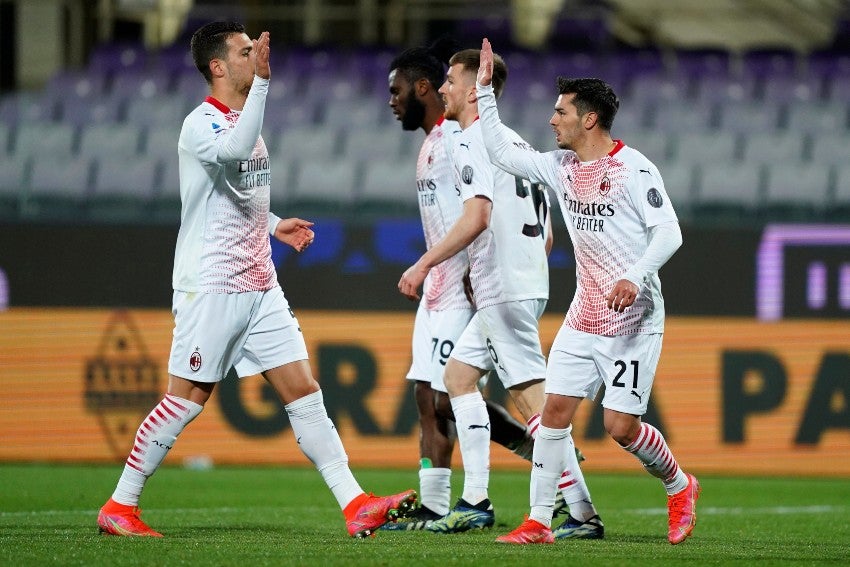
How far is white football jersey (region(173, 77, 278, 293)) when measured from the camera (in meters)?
5.63

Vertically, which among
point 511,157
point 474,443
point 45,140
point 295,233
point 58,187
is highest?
point 511,157

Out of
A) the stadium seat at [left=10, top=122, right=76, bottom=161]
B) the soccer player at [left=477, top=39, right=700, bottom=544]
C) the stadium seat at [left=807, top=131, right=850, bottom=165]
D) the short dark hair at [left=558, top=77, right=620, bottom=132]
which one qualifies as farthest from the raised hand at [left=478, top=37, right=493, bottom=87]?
the stadium seat at [left=10, top=122, right=76, bottom=161]

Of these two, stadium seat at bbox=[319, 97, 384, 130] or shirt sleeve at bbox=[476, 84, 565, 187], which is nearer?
shirt sleeve at bbox=[476, 84, 565, 187]

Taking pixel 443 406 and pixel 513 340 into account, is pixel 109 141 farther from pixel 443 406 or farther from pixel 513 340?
pixel 513 340

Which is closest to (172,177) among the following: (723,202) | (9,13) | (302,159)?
(302,159)

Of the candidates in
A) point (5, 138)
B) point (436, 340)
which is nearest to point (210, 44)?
point (436, 340)

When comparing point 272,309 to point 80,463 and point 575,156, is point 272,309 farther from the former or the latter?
point 80,463

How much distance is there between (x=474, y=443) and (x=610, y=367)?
960 millimetres

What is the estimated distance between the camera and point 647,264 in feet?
17.5

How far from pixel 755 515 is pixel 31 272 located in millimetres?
6042

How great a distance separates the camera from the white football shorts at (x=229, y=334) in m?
5.61

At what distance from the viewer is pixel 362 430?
10445 mm

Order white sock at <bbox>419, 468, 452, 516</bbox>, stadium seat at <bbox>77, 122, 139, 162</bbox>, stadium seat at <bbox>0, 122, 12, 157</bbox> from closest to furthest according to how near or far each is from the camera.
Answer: white sock at <bbox>419, 468, 452, 516</bbox> < stadium seat at <bbox>77, 122, 139, 162</bbox> < stadium seat at <bbox>0, 122, 12, 157</bbox>

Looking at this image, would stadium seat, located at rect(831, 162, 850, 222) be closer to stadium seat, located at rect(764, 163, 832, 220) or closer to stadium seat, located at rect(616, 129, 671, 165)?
stadium seat, located at rect(764, 163, 832, 220)
